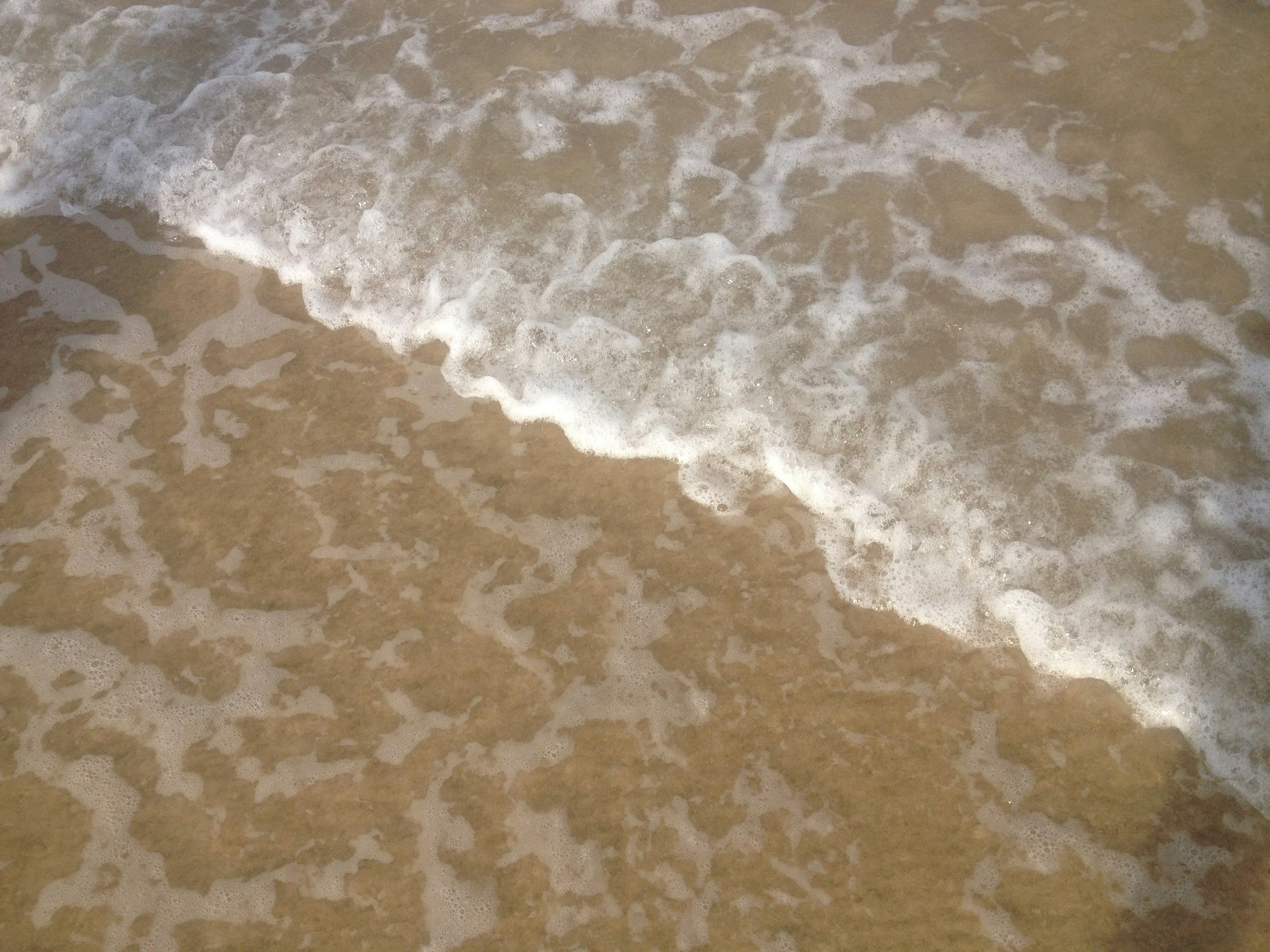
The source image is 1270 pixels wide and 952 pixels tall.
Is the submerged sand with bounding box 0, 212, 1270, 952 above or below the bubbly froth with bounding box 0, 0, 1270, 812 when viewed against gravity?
below

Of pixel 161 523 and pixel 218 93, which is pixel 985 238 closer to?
pixel 161 523

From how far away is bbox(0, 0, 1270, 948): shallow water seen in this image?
2.13 meters

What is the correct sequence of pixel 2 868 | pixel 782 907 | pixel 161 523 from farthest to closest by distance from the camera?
pixel 161 523 < pixel 2 868 < pixel 782 907

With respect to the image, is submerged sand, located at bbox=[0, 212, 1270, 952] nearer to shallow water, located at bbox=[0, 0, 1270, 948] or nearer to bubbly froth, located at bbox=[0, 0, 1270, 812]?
shallow water, located at bbox=[0, 0, 1270, 948]

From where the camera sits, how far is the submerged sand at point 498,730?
6.75 ft

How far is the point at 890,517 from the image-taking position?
2.54 m

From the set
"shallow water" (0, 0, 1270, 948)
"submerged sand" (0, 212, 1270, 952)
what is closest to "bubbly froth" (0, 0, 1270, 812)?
"shallow water" (0, 0, 1270, 948)

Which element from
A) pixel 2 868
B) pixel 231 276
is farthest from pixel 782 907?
pixel 231 276

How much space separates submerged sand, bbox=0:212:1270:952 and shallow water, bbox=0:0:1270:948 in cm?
1

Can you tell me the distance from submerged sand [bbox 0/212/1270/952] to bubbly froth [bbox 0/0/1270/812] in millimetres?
174

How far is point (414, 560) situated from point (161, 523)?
0.83 meters

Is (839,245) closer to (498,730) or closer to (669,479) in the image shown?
(669,479)

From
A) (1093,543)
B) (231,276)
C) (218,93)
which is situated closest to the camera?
(1093,543)

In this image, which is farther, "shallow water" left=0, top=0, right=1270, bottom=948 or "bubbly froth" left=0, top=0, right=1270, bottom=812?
"bubbly froth" left=0, top=0, right=1270, bottom=812
